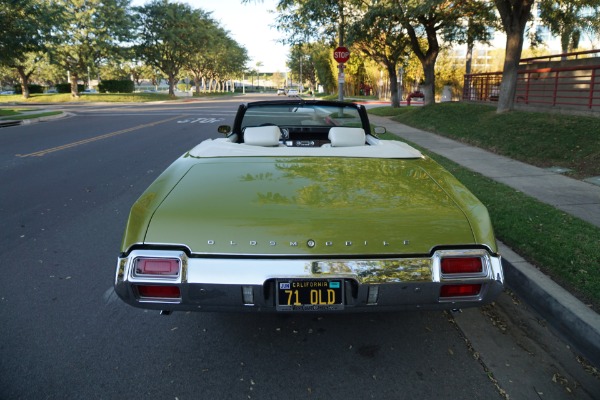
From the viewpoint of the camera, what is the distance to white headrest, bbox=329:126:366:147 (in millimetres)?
3891

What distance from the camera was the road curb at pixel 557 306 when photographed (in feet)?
9.22

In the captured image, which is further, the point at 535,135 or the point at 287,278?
the point at 535,135

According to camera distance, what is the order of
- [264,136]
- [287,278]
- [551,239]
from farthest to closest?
[551,239], [264,136], [287,278]

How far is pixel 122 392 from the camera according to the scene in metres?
2.43

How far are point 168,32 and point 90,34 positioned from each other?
8.66m

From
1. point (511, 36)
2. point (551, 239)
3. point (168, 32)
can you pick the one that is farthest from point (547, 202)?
point (168, 32)

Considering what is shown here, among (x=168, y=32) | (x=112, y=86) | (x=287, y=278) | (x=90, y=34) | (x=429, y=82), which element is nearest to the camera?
(x=287, y=278)

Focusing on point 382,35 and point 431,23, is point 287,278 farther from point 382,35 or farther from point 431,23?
point 382,35

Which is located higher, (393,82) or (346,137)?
(393,82)

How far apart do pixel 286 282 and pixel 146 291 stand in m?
0.73

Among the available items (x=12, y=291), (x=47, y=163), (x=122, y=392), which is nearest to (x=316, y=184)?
(x=122, y=392)

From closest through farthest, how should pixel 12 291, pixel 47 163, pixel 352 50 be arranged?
pixel 12 291 → pixel 47 163 → pixel 352 50

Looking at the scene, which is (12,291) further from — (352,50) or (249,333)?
(352,50)

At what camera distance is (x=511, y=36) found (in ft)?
43.9
